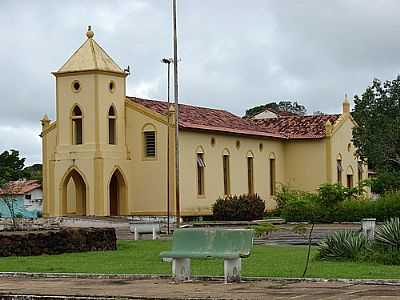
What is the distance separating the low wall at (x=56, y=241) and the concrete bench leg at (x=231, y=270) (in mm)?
10747

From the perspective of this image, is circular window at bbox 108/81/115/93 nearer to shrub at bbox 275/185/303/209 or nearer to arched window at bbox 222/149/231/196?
arched window at bbox 222/149/231/196

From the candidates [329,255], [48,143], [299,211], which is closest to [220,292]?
[329,255]

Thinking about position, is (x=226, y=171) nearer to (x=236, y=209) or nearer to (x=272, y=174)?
(x=236, y=209)

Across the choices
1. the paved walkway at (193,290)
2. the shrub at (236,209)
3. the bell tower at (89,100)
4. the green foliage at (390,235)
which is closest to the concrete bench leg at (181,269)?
the paved walkway at (193,290)

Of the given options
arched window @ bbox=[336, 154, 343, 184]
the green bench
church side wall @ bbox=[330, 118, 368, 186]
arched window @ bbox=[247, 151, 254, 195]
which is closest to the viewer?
the green bench

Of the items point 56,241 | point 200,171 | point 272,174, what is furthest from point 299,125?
point 56,241

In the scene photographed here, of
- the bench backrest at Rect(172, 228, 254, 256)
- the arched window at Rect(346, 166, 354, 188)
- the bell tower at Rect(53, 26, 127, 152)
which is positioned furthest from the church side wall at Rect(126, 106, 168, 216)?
the bench backrest at Rect(172, 228, 254, 256)

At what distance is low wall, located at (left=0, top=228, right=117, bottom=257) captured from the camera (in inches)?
1072

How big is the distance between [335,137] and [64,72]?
2136cm

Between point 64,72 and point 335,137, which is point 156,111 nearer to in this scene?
point 64,72

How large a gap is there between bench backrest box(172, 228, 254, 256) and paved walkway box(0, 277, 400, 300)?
623 millimetres

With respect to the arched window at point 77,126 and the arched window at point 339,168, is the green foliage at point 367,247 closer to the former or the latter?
the arched window at point 77,126

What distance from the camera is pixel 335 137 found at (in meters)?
72.6

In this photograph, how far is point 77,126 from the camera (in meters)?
62.1
